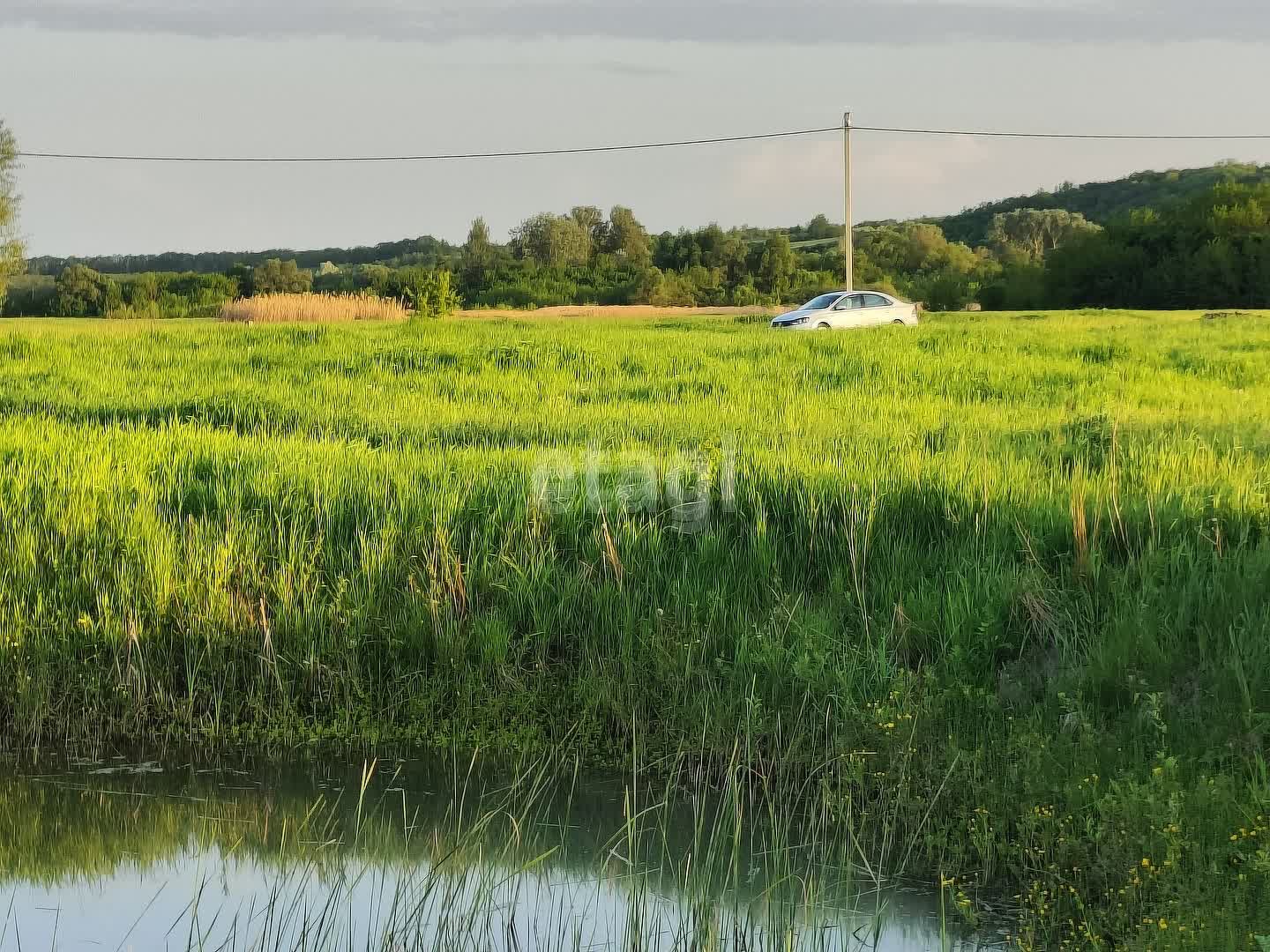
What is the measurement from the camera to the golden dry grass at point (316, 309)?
120 feet

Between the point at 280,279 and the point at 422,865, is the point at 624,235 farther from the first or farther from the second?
the point at 422,865

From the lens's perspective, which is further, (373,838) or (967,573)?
(967,573)

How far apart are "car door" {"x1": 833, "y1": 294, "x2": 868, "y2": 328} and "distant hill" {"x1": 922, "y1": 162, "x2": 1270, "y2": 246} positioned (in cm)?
8159

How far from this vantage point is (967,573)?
290 inches

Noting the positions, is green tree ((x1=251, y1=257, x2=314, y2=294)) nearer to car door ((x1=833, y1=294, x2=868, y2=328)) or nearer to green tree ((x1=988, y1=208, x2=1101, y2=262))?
car door ((x1=833, y1=294, x2=868, y2=328))

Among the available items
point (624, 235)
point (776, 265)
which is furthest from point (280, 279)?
point (776, 265)

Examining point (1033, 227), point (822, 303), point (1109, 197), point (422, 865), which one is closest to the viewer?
point (422, 865)

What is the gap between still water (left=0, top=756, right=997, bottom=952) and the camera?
177 inches

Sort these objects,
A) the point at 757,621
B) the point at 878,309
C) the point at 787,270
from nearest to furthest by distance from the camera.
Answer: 1. the point at 757,621
2. the point at 878,309
3. the point at 787,270

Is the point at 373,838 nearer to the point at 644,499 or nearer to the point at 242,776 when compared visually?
the point at 242,776

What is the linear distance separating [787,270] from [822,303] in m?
42.8

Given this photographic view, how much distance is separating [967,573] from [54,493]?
20.0 feet

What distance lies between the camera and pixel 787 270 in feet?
249

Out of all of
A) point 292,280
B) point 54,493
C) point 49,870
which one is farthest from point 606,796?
point 292,280
